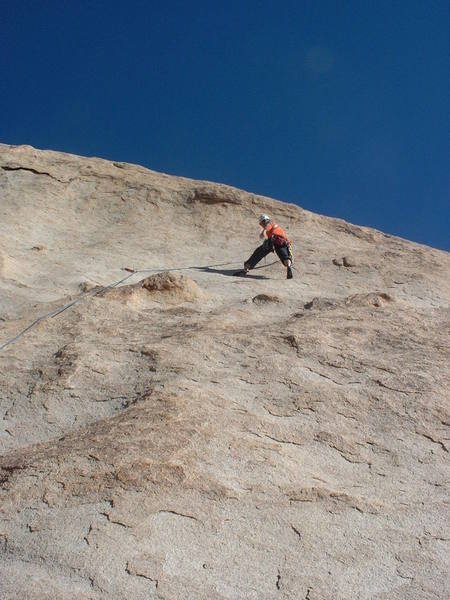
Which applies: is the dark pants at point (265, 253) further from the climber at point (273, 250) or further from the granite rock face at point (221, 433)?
the granite rock face at point (221, 433)

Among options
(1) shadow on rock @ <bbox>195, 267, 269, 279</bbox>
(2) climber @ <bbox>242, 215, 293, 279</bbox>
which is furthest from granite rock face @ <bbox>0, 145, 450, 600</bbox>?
(2) climber @ <bbox>242, 215, 293, 279</bbox>

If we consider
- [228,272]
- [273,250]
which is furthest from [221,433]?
[273,250]

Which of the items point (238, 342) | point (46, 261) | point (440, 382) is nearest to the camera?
point (440, 382)

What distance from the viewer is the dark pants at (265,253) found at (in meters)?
10.2

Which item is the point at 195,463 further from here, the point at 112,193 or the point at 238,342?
the point at 112,193

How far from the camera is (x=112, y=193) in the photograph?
1277 cm

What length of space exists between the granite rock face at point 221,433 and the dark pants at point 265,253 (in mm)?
262

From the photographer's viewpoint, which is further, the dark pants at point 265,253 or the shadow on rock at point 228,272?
the dark pants at point 265,253

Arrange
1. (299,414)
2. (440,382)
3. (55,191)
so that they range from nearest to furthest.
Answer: (299,414) → (440,382) → (55,191)

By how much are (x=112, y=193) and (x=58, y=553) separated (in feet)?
31.4

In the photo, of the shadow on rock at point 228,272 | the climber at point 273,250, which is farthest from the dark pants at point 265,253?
the shadow on rock at point 228,272

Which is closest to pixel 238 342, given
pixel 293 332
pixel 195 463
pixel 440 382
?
pixel 293 332

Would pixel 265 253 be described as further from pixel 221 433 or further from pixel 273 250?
pixel 221 433

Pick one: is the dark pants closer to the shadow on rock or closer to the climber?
the climber
